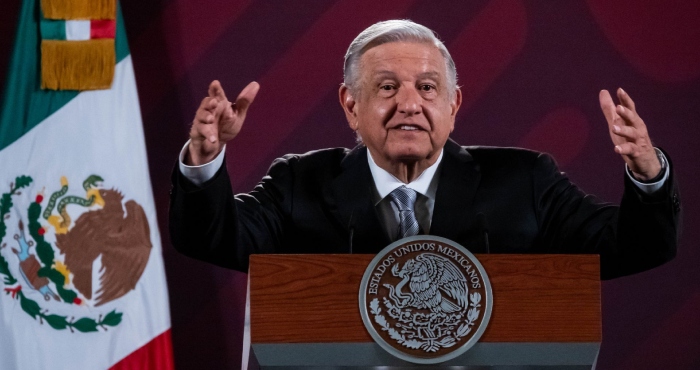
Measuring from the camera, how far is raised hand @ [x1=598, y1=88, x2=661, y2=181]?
1627mm

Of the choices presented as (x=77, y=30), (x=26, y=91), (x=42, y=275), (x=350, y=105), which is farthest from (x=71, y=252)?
(x=350, y=105)

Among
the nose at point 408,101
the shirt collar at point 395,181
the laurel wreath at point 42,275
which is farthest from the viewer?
the laurel wreath at point 42,275

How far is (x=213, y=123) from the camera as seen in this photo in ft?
5.65

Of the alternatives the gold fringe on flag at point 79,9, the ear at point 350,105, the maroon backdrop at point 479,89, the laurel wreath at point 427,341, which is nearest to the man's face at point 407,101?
the ear at point 350,105

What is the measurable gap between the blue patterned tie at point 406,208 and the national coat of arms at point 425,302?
1.71 feet

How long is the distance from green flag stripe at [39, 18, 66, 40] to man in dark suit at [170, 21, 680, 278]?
Answer: 1.69 meters

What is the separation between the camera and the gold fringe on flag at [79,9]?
3.53 metres

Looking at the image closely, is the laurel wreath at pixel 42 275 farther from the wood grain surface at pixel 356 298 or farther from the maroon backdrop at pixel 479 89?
the wood grain surface at pixel 356 298

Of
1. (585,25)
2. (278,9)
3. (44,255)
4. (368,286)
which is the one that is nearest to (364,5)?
(278,9)

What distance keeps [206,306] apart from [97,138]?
823 mm

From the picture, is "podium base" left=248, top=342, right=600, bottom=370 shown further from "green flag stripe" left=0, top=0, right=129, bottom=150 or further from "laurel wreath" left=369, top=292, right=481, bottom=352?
"green flag stripe" left=0, top=0, right=129, bottom=150

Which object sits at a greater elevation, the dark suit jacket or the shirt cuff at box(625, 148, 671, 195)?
the shirt cuff at box(625, 148, 671, 195)

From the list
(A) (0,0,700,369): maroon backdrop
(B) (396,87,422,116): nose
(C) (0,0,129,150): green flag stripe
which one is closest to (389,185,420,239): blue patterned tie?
(B) (396,87,422,116): nose

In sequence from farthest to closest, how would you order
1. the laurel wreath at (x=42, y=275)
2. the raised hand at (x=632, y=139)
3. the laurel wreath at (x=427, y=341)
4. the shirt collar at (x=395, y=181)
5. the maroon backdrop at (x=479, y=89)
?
the maroon backdrop at (x=479, y=89), the laurel wreath at (x=42, y=275), the shirt collar at (x=395, y=181), the raised hand at (x=632, y=139), the laurel wreath at (x=427, y=341)
